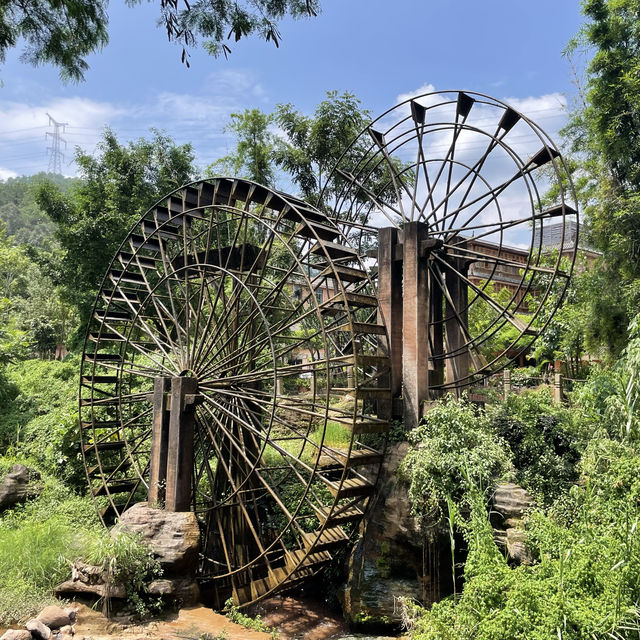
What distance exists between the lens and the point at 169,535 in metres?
6.78

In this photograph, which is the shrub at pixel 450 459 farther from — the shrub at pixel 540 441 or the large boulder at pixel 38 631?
the large boulder at pixel 38 631

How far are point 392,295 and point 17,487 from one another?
320 inches

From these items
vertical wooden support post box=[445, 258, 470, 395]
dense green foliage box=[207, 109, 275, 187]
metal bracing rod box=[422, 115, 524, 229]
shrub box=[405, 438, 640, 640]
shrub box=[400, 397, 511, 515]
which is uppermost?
dense green foliage box=[207, 109, 275, 187]

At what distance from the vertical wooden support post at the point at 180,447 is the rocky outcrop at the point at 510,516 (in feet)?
14.4

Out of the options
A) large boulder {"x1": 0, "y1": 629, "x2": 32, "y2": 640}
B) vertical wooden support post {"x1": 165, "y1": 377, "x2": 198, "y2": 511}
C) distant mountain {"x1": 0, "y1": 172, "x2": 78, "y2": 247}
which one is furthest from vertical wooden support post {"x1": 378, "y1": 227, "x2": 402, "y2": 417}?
distant mountain {"x1": 0, "y1": 172, "x2": 78, "y2": 247}

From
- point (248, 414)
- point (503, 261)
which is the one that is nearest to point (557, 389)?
point (503, 261)

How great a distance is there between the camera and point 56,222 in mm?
15844

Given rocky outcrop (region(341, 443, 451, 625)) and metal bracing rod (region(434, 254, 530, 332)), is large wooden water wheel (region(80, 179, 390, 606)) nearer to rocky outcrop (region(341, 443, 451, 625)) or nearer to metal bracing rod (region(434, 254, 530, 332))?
rocky outcrop (region(341, 443, 451, 625))

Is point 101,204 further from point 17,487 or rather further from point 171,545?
point 171,545

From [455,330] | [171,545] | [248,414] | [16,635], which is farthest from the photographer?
[455,330]

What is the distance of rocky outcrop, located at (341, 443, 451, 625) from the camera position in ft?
21.1

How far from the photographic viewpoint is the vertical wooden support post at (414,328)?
25.0 ft

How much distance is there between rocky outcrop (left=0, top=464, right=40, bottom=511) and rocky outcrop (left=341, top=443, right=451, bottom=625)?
→ 6756mm

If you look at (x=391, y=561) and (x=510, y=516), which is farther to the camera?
(x=391, y=561)
